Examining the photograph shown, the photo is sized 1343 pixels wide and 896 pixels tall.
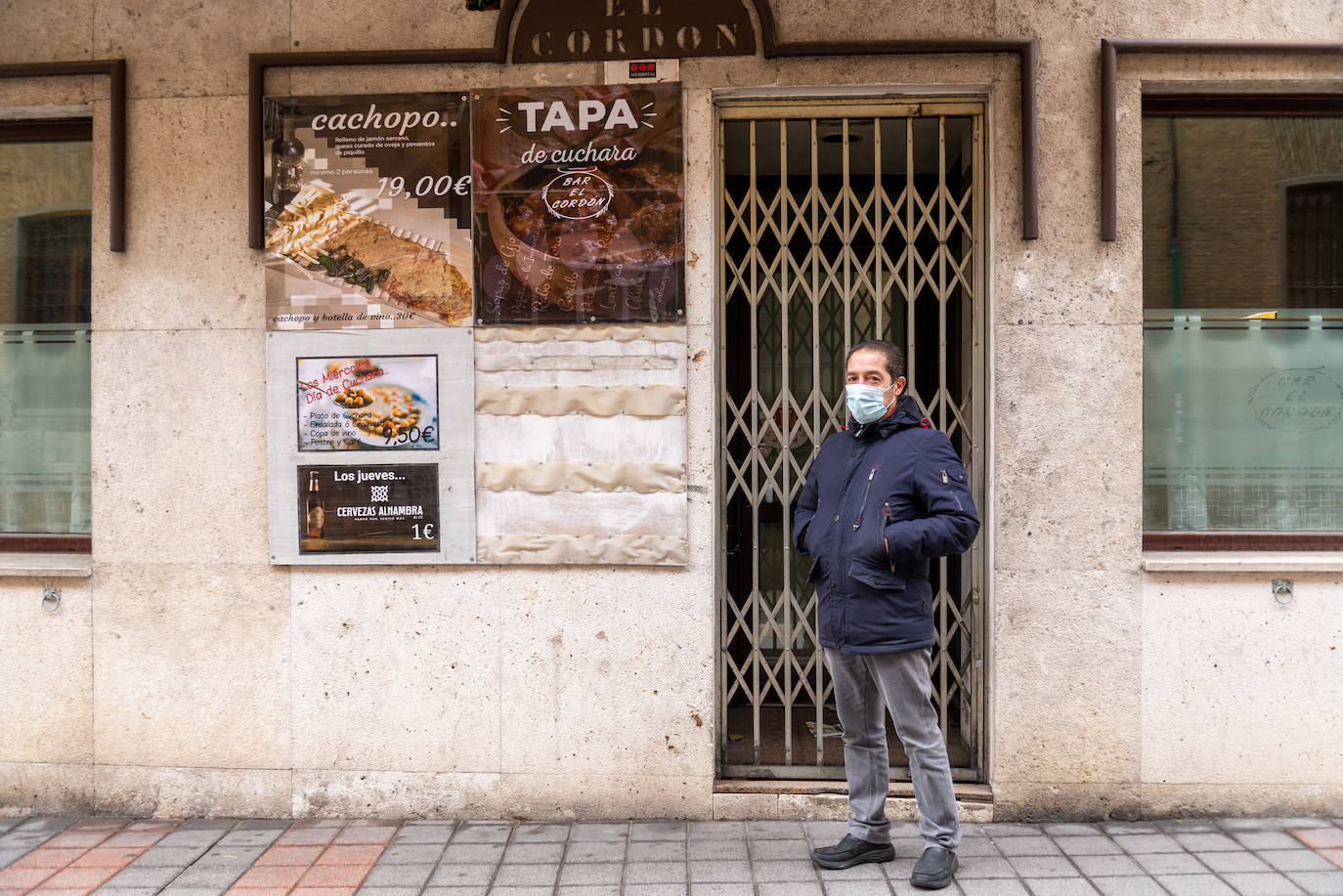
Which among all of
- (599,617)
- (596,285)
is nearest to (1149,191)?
(596,285)

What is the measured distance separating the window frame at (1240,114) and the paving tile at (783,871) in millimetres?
2152

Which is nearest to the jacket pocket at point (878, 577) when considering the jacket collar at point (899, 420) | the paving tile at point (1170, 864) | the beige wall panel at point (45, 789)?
the jacket collar at point (899, 420)

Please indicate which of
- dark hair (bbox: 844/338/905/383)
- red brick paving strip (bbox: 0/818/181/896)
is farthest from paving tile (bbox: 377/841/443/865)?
dark hair (bbox: 844/338/905/383)

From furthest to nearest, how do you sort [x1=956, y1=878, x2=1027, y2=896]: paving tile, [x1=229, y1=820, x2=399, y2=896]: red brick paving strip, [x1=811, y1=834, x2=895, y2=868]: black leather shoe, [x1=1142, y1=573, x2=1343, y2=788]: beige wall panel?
[x1=1142, y1=573, x2=1343, y2=788]: beige wall panel
[x1=811, y1=834, x2=895, y2=868]: black leather shoe
[x1=229, y1=820, x2=399, y2=896]: red brick paving strip
[x1=956, y1=878, x2=1027, y2=896]: paving tile

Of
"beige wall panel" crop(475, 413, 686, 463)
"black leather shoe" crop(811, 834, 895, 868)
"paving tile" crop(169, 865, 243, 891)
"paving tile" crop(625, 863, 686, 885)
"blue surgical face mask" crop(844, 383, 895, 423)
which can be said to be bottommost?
"paving tile" crop(169, 865, 243, 891)

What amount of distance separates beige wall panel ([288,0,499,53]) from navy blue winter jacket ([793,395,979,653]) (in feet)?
8.39

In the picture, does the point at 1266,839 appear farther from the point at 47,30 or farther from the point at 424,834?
the point at 47,30

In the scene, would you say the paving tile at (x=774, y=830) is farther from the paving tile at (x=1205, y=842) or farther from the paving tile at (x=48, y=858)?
the paving tile at (x=48, y=858)

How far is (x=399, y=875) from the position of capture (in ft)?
12.6

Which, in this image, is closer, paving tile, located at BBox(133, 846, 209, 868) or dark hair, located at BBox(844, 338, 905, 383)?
dark hair, located at BBox(844, 338, 905, 383)

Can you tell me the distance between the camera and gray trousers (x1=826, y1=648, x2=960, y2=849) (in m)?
3.67

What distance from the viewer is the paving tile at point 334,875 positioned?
3.79 metres

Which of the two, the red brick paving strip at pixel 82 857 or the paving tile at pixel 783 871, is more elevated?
the paving tile at pixel 783 871

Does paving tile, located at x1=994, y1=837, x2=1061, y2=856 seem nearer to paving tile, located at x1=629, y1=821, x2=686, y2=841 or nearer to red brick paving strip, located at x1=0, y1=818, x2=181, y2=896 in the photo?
paving tile, located at x1=629, y1=821, x2=686, y2=841
